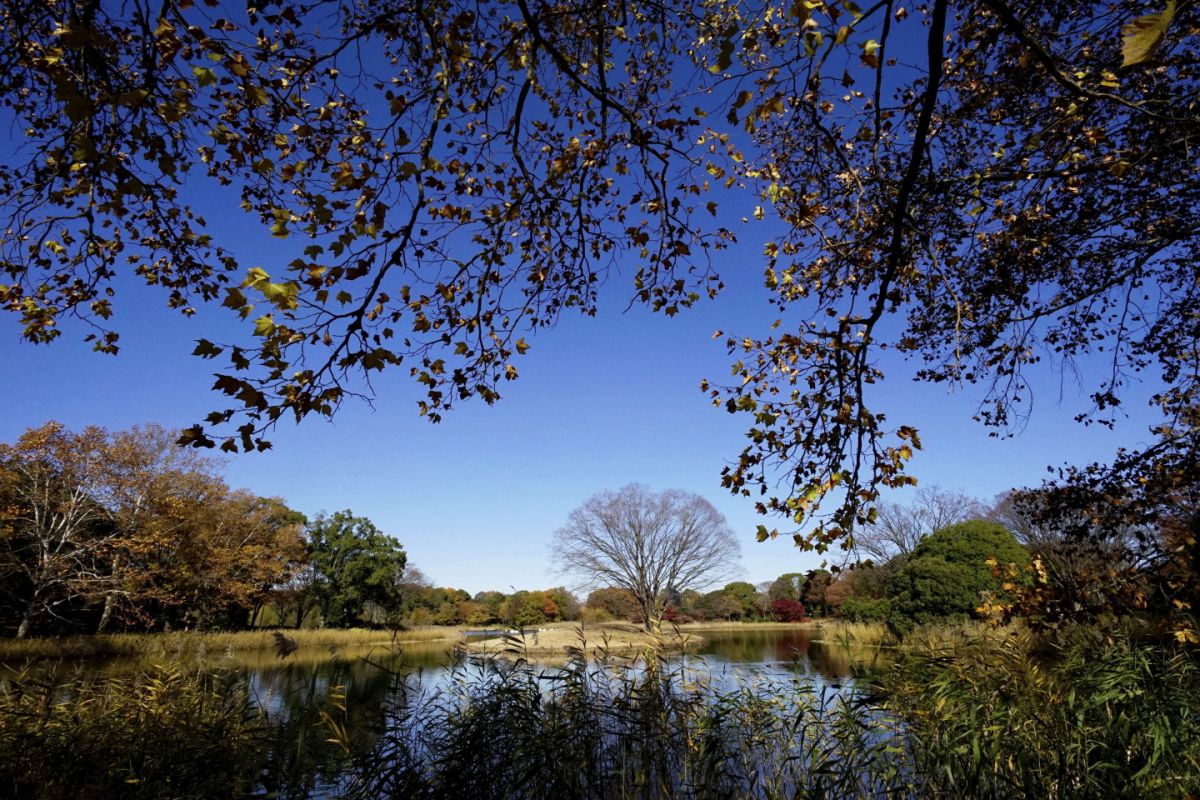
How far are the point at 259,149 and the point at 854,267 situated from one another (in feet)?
18.5

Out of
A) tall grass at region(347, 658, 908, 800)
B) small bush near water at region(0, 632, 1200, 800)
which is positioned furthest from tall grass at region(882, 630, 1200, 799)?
tall grass at region(347, 658, 908, 800)

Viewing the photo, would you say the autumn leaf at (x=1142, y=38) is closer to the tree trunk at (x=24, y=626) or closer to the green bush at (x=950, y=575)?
the green bush at (x=950, y=575)

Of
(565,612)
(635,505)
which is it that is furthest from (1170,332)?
(565,612)

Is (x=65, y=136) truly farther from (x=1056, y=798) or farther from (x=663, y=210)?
(x=1056, y=798)

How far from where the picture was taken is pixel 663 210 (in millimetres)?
Result: 4859

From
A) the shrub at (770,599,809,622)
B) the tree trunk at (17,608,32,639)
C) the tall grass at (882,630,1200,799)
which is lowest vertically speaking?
the shrub at (770,599,809,622)

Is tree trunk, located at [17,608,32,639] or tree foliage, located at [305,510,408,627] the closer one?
tree trunk, located at [17,608,32,639]

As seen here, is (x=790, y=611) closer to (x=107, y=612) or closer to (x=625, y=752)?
(x=107, y=612)

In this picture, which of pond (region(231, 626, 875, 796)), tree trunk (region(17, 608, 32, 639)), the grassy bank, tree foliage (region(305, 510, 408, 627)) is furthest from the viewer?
tree foliage (region(305, 510, 408, 627))

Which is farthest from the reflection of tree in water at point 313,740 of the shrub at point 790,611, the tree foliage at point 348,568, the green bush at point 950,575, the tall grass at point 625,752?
the shrub at point 790,611

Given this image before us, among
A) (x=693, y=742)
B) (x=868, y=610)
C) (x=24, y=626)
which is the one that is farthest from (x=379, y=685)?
(x=868, y=610)

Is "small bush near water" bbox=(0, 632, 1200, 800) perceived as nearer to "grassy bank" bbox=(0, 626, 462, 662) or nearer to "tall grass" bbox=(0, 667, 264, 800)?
"tall grass" bbox=(0, 667, 264, 800)

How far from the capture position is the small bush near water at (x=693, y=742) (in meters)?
4.32

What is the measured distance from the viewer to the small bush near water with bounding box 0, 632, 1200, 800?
4.32 meters
